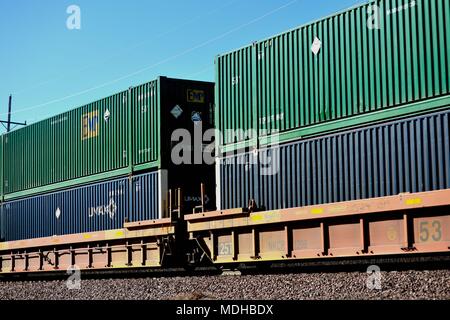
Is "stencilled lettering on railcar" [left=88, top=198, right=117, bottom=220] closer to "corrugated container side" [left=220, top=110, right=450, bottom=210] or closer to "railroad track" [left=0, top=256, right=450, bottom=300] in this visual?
"railroad track" [left=0, top=256, right=450, bottom=300]

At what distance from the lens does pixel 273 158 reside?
49.2 ft

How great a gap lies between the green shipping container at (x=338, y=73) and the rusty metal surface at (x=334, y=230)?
1749 millimetres

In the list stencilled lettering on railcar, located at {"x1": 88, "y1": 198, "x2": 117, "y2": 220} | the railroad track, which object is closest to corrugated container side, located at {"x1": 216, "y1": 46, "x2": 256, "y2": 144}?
the railroad track

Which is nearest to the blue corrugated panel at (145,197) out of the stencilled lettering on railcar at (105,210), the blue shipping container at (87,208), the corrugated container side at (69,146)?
the blue shipping container at (87,208)

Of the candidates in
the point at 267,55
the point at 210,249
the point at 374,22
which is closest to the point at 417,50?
the point at 374,22

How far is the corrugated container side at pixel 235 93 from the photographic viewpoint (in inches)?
632

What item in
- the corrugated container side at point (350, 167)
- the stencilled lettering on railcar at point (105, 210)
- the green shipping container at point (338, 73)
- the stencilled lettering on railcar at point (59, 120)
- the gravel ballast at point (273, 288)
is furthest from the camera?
the stencilled lettering on railcar at point (59, 120)

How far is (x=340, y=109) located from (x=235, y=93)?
3.69 m

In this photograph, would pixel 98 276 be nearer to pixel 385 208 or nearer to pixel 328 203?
pixel 328 203

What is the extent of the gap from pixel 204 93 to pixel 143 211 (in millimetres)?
4003

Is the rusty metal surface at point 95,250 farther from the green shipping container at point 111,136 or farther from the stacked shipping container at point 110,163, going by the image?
the green shipping container at point 111,136

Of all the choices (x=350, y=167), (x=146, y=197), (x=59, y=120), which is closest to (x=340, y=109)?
(x=350, y=167)

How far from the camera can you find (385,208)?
11.8 m
